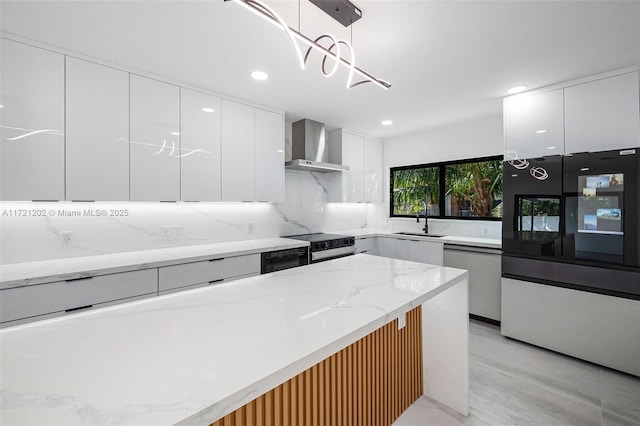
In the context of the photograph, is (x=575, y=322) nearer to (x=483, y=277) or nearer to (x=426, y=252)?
(x=483, y=277)

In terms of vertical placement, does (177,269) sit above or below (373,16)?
below

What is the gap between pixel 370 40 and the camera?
1.89 meters

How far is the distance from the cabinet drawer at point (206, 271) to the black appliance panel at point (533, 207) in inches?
98.0

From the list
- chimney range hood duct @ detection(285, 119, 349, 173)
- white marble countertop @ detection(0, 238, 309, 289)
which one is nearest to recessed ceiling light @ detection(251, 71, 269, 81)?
chimney range hood duct @ detection(285, 119, 349, 173)

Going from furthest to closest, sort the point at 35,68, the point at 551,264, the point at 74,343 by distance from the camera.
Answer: the point at 551,264 → the point at 35,68 → the point at 74,343

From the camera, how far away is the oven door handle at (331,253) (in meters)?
3.16

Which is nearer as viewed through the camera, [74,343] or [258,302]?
[74,343]

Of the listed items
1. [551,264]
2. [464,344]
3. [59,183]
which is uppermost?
[59,183]

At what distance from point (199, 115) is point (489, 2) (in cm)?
233

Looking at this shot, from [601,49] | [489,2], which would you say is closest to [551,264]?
[601,49]

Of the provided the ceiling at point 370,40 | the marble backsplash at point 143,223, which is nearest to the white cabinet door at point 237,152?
the ceiling at point 370,40

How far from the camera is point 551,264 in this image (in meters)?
2.52

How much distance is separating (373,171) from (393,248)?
4.31ft

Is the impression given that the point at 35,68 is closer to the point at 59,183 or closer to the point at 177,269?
the point at 59,183
